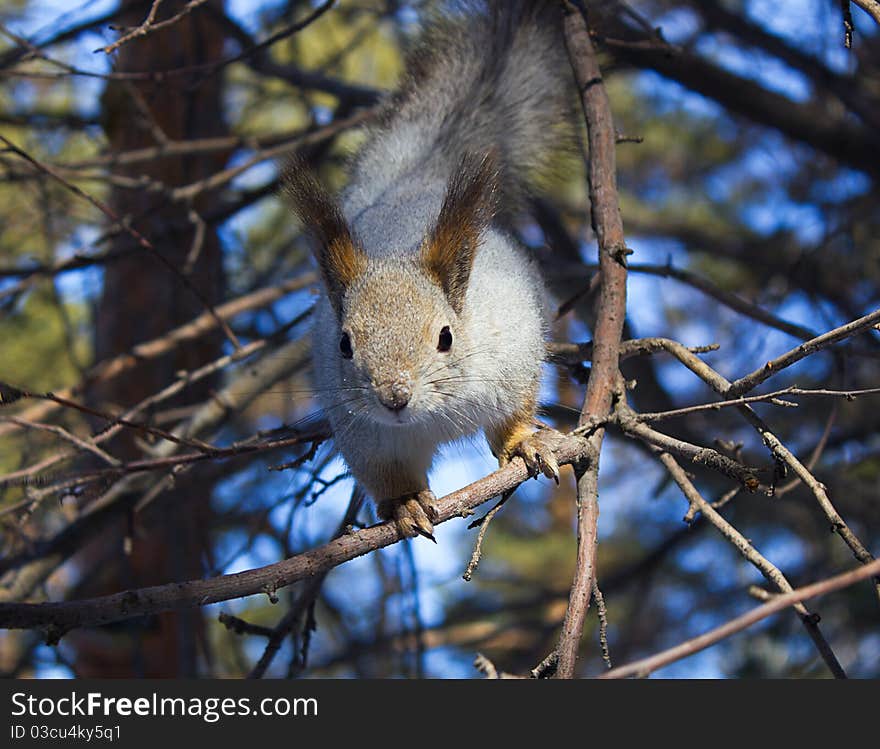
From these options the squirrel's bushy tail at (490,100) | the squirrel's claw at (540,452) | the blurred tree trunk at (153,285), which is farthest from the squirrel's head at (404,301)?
the blurred tree trunk at (153,285)

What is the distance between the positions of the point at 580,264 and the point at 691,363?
1.16m

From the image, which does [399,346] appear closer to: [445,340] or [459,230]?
[445,340]

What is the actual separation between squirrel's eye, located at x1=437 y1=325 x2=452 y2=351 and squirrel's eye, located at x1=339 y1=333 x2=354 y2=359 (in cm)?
18

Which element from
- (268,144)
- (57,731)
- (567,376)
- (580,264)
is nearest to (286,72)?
(268,144)

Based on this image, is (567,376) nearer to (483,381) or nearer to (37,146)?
(483,381)

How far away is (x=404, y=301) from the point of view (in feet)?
6.20

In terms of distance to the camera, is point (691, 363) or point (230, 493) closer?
point (691, 363)

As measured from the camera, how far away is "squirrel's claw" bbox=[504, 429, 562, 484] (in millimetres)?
1865

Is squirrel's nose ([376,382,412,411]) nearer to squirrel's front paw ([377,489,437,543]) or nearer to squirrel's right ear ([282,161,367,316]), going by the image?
squirrel's front paw ([377,489,437,543])

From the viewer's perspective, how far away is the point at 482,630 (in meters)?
4.34

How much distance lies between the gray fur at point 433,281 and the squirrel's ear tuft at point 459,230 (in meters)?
0.04

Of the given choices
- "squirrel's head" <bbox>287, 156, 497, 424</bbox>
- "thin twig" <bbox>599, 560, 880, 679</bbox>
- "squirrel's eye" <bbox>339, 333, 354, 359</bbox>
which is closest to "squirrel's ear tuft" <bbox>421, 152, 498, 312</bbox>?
"squirrel's head" <bbox>287, 156, 497, 424</bbox>

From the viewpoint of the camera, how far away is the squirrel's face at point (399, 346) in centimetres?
177

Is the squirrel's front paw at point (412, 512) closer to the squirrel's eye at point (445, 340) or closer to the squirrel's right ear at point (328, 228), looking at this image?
the squirrel's eye at point (445, 340)
